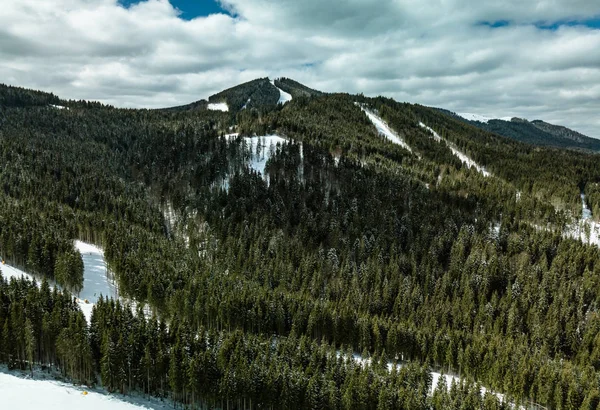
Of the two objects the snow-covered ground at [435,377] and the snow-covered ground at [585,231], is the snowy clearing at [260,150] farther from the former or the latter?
the snow-covered ground at [585,231]

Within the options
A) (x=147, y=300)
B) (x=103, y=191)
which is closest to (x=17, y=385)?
(x=147, y=300)

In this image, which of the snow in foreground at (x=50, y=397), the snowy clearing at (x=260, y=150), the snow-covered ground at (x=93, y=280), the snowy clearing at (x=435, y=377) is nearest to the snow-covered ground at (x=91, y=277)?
the snow-covered ground at (x=93, y=280)

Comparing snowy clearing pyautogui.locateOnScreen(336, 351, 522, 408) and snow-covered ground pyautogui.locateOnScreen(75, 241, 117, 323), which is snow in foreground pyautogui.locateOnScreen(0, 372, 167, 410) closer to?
snow-covered ground pyautogui.locateOnScreen(75, 241, 117, 323)

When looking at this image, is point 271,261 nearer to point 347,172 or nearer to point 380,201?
point 380,201

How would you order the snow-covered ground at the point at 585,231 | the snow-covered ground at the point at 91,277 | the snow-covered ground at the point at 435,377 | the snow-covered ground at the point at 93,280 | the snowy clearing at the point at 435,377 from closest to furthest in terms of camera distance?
the snowy clearing at the point at 435,377
the snow-covered ground at the point at 435,377
the snow-covered ground at the point at 91,277
the snow-covered ground at the point at 93,280
the snow-covered ground at the point at 585,231

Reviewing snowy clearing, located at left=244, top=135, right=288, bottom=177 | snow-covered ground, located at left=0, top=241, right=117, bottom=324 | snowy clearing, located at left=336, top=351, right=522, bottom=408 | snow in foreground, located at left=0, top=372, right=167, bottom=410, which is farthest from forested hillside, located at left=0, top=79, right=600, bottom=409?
snowy clearing, located at left=244, top=135, right=288, bottom=177

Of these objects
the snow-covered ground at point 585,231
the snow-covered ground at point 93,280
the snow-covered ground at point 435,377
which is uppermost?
the snow-covered ground at point 585,231
